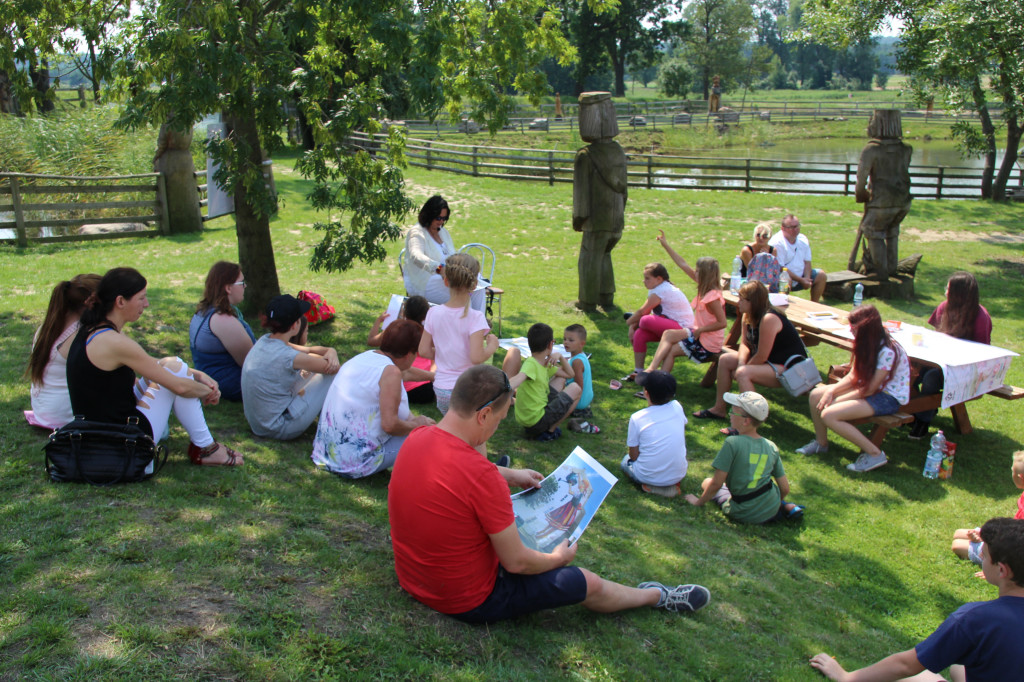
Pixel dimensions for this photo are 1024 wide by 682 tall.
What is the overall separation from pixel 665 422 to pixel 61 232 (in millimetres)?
11834

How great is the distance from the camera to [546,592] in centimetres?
332

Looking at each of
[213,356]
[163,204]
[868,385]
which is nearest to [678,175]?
[163,204]

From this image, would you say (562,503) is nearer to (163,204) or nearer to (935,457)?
(935,457)

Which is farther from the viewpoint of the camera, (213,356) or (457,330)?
(213,356)

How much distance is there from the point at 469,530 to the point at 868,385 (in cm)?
429

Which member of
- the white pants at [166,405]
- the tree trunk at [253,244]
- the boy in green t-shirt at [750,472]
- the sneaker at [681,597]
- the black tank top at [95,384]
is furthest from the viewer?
the tree trunk at [253,244]

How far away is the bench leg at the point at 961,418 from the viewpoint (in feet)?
→ 21.9

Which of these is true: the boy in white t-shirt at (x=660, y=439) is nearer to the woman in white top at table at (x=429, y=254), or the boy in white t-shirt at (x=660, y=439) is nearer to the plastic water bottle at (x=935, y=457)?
the plastic water bottle at (x=935, y=457)

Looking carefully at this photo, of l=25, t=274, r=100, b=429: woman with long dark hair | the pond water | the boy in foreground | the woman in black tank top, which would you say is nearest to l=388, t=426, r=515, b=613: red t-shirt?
the boy in foreground

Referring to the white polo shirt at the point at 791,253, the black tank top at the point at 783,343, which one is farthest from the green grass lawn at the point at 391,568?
the white polo shirt at the point at 791,253

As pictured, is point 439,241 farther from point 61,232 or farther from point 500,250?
point 61,232

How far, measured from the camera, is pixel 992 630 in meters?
2.87

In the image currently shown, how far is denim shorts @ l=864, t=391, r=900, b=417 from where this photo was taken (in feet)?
→ 19.8

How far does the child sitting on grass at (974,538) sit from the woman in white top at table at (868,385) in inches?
44.3
